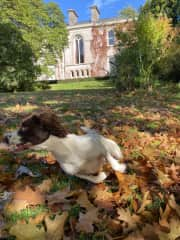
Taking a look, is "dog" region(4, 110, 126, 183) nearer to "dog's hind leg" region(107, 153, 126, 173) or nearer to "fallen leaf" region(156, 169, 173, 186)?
"dog's hind leg" region(107, 153, 126, 173)

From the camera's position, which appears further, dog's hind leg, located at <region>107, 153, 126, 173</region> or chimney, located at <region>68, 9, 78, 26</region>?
chimney, located at <region>68, 9, 78, 26</region>

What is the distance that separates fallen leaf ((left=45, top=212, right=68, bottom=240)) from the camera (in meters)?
1.27

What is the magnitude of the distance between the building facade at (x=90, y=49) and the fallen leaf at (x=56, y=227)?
31.1m

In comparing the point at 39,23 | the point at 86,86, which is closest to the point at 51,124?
the point at 86,86

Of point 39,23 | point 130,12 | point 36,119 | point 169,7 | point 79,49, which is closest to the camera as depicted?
point 36,119

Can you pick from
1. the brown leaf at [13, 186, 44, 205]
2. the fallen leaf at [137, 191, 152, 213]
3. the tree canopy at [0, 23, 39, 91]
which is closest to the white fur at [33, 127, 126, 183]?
the brown leaf at [13, 186, 44, 205]

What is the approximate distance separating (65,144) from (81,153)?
0.11m

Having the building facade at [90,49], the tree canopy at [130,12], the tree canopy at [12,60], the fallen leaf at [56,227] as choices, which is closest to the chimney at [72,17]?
the building facade at [90,49]

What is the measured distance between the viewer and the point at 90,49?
33656 millimetres

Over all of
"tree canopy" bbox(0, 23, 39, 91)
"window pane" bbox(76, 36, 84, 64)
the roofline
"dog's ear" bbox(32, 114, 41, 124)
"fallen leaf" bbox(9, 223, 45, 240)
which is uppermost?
the roofline

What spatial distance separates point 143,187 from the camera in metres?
1.80

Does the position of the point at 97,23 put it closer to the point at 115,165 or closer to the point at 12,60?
the point at 12,60

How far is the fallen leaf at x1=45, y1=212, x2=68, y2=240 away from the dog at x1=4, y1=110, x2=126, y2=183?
0.43m

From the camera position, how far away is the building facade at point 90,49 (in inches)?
1284
